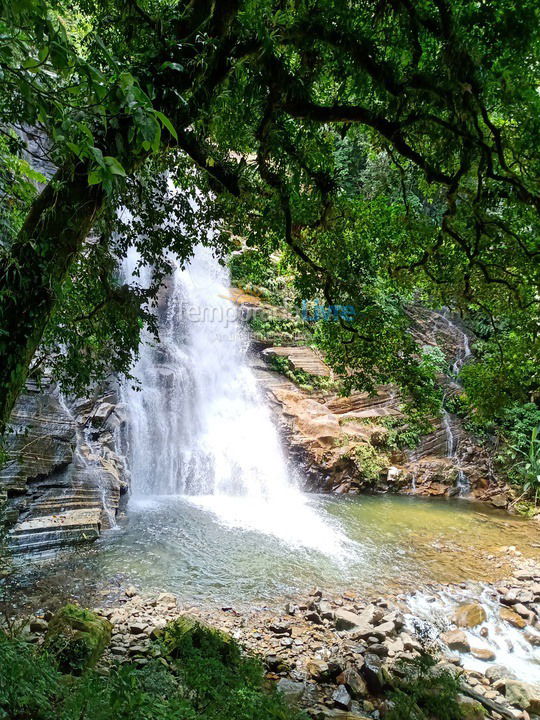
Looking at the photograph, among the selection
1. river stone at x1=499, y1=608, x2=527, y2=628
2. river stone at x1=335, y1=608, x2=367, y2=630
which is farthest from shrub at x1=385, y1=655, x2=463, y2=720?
river stone at x1=499, y1=608, x2=527, y2=628

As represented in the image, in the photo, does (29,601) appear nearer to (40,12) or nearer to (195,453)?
(40,12)

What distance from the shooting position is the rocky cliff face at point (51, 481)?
22.2ft

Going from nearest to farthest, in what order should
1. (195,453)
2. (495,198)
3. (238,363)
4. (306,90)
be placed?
1. (306,90)
2. (495,198)
3. (195,453)
4. (238,363)

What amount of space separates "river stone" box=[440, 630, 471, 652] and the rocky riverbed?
0.6 inches

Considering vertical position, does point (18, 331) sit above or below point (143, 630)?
above

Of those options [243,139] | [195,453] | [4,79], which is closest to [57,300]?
[4,79]

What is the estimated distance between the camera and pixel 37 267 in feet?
8.07

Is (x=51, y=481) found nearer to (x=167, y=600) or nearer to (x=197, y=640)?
(x=167, y=600)

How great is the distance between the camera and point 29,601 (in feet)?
17.2

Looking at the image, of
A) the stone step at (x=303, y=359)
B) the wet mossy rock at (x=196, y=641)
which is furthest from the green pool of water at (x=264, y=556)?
the stone step at (x=303, y=359)

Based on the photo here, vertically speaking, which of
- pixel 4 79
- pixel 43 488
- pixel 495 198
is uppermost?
pixel 495 198

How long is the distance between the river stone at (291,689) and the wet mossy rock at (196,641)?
19.3 inches

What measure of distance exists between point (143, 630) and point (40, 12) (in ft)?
17.3

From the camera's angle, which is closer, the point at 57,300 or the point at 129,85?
the point at 129,85
